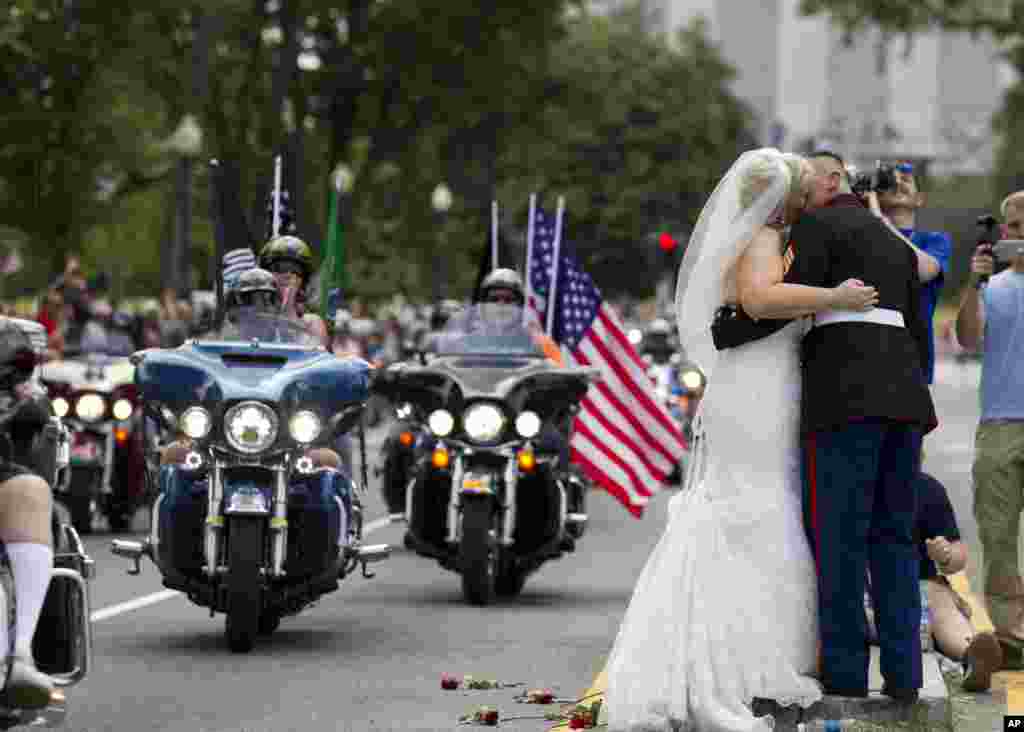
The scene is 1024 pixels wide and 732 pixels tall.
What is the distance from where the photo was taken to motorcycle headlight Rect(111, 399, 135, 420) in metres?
20.0

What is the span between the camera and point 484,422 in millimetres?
14789

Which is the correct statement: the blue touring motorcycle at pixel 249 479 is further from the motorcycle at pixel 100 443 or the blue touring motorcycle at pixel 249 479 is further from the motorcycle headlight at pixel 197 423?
the motorcycle at pixel 100 443

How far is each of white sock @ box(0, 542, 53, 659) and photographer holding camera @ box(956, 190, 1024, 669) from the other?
4613mm

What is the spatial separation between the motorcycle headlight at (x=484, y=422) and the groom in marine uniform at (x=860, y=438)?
18.4 ft

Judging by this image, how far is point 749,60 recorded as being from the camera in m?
117

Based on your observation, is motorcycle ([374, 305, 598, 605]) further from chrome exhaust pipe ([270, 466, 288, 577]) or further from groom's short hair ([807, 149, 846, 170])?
groom's short hair ([807, 149, 846, 170])

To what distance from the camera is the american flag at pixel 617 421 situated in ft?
56.9

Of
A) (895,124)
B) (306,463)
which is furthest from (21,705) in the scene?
(895,124)

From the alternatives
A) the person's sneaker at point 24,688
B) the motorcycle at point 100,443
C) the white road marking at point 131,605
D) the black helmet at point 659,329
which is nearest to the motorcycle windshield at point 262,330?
the white road marking at point 131,605

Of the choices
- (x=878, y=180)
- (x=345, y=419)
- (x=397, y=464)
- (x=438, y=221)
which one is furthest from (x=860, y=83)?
(x=878, y=180)

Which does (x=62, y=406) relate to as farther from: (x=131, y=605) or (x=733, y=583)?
(x=733, y=583)

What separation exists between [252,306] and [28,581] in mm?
4725

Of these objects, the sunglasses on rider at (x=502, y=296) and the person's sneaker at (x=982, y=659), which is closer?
the person's sneaker at (x=982, y=659)

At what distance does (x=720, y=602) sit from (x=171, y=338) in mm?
23494
